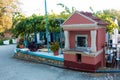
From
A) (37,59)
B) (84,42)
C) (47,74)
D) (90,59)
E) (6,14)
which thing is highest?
(6,14)

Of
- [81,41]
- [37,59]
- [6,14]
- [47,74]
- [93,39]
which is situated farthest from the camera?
[6,14]

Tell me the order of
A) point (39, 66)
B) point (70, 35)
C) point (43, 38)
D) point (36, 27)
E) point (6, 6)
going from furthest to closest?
1. point (6, 6)
2. point (43, 38)
3. point (36, 27)
4. point (39, 66)
5. point (70, 35)

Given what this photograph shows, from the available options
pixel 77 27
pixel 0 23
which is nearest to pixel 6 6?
pixel 0 23

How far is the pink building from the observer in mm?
9741

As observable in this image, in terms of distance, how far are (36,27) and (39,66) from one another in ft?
16.5

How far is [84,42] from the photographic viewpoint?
34.7 ft

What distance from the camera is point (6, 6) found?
24953 millimetres

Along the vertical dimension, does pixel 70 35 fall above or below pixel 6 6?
below

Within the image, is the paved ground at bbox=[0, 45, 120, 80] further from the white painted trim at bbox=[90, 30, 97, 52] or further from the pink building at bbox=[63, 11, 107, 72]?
the white painted trim at bbox=[90, 30, 97, 52]

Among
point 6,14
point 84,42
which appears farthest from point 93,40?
point 6,14

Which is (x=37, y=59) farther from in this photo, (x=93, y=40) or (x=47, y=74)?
(x=93, y=40)

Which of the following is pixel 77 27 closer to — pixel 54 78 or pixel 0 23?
pixel 54 78

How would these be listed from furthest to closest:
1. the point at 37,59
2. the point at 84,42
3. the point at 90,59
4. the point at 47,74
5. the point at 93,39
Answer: the point at 37,59, the point at 84,42, the point at 47,74, the point at 90,59, the point at 93,39

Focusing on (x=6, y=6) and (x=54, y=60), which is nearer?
(x=54, y=60)
